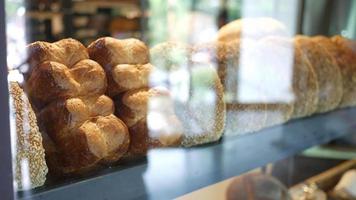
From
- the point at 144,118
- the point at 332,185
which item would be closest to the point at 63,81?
the point at 144,118

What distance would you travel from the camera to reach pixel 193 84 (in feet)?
2.70

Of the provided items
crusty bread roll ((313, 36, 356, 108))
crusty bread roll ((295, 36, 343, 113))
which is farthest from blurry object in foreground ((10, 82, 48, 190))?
crusty bread roll ((313, 36, 356, 108))

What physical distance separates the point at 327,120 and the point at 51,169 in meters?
0.75

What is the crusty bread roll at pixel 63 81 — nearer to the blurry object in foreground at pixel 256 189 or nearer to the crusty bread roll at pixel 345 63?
the blurry object in foreground at pixel 256 189

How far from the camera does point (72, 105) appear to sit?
2.14ft

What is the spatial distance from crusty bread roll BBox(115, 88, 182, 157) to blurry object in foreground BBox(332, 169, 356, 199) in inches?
33.7

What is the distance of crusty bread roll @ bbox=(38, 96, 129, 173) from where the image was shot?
0.65 meters

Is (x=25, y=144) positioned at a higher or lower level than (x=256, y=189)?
higher

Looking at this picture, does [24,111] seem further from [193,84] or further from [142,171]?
[193,84]

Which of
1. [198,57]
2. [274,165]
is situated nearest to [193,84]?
[198,57]

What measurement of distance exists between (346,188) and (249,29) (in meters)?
0.70

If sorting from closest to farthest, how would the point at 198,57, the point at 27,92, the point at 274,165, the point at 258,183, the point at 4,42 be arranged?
the point at 4,42 → the point at 27,92 → the point at 198,57 → the point at 258,183 → the point at 274,165

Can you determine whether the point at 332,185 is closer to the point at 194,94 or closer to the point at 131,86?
the point at 194,94

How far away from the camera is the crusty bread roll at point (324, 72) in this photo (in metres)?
1.13
